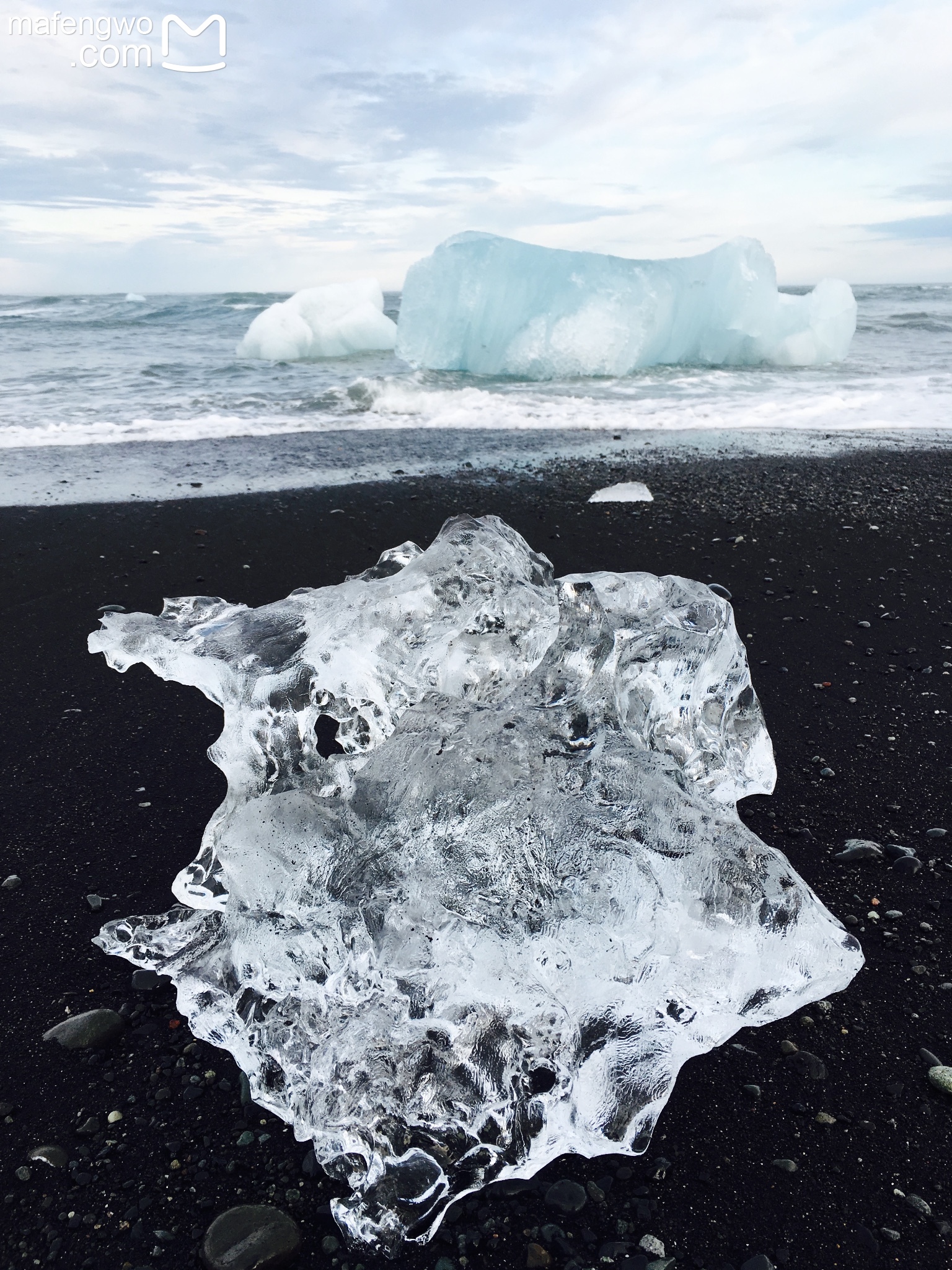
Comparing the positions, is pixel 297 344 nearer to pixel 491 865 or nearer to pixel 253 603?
pixel 253 603

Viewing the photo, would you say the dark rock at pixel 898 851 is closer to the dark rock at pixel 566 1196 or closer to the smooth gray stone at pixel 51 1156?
the dark rock at pixel 566 1196

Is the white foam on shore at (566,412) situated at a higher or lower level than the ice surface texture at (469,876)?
higher

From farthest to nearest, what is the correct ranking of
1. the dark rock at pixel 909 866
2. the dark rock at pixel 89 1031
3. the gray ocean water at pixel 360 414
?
the gray ocean water at pixel 360 414
the dark rock at pixel 909 866
the dark rock at pixel 89 1031

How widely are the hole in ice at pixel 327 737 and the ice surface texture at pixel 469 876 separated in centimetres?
75

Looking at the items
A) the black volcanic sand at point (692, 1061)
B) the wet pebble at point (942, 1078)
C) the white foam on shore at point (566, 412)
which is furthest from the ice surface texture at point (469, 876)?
the white foam on shore at point (566, 412)

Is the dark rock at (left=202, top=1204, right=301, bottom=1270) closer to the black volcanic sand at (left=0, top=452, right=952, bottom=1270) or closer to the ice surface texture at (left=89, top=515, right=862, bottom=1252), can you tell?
the black volcanic sand at (left=0, top=452, right=952, bottom=1270)

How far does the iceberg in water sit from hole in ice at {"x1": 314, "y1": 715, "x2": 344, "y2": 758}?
553 inches

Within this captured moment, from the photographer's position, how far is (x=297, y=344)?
54.4ft

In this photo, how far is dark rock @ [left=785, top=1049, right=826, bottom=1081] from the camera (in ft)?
6.43

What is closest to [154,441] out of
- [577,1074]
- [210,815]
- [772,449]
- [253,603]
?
[253,603]

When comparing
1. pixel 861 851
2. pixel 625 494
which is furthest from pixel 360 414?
pixel 861 851

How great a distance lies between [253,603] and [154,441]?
5141mm

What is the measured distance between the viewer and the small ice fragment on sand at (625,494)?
6223 mm

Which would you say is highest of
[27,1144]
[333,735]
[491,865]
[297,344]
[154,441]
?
[297,344]
